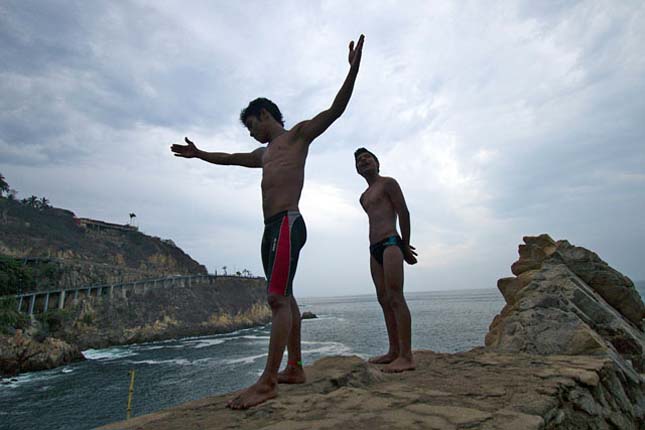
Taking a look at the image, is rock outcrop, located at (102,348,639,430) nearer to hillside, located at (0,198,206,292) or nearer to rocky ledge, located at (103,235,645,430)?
rocky ledge, located at (103,235,645,430)

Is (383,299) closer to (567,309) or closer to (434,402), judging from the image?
(434,402)

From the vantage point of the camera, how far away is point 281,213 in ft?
9.23

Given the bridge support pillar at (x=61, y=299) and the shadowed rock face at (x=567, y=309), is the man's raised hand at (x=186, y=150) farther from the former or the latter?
the bridge support pillar at (x=61, y=299)

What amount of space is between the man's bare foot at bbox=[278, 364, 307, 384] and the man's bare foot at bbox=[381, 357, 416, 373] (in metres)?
0.96

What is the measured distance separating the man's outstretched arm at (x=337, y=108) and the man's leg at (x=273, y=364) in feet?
4.69

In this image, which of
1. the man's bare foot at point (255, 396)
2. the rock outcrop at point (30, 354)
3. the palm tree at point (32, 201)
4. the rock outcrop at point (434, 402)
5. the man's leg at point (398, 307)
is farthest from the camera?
the palm tree at point (32, 201)

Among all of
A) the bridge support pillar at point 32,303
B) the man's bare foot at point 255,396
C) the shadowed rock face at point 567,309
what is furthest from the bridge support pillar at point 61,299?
the man's bare foot at point 255,396

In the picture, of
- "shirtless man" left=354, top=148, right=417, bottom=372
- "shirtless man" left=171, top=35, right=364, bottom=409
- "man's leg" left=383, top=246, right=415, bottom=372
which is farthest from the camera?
"shirtless man" left=354, top=148, right=417, bottom=372

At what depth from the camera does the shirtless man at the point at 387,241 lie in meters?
3.68

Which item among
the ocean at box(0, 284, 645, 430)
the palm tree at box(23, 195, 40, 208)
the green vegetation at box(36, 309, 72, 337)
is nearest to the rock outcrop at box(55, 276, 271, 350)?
the green vegetation at box(36, 309, 72, 337)

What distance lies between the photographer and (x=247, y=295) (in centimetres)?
6838

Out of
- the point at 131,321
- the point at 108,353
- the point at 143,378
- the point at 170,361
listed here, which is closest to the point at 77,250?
the point at 131,321

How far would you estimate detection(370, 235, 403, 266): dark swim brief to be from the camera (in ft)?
12.8

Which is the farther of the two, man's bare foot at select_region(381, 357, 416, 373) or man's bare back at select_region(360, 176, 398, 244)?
man's bare back at select_region(360, 176, 398, 244)
